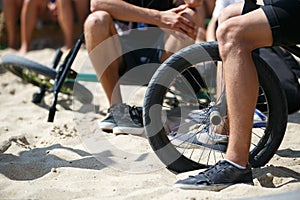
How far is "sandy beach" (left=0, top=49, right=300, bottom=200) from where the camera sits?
7.25ft

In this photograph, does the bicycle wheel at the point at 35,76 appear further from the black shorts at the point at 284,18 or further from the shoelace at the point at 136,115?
the black shorts at the point at 284,18

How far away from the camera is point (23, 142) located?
9.98ft

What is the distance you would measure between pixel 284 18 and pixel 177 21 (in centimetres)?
107

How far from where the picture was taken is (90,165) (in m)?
2.62

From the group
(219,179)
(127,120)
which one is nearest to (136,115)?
(127,120)

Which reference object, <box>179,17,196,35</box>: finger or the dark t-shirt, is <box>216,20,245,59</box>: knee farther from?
the dark t-shirt

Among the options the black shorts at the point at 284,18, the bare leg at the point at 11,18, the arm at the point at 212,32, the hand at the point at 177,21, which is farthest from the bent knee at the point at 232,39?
the bare leg at the point at 11,18

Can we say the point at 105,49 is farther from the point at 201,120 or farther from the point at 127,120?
the point at 201,120

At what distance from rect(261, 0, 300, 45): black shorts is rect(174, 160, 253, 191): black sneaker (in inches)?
21.5

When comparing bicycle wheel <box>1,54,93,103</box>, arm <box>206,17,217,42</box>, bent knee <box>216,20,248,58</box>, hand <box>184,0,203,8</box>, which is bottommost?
bicycle wheel <box>1,54,93,103</box>

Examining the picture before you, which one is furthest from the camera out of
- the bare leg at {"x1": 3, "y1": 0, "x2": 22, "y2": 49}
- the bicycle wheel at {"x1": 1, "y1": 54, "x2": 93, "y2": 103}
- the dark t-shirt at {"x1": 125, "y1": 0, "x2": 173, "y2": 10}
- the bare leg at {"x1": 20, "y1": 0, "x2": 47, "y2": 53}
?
the bare leg at {"x1": 3, "y1": 0, "x2": 22, "y2": 49}

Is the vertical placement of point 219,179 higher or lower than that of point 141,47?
lower

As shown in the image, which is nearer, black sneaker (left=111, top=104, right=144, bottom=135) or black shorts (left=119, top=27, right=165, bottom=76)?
black sneaker (left=111, top=104, right=144, bottom=135)

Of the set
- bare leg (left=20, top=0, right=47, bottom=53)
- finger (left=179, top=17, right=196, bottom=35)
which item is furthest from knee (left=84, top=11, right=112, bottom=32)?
bare leg (left=20, top=0, right=47, bottom=53)
